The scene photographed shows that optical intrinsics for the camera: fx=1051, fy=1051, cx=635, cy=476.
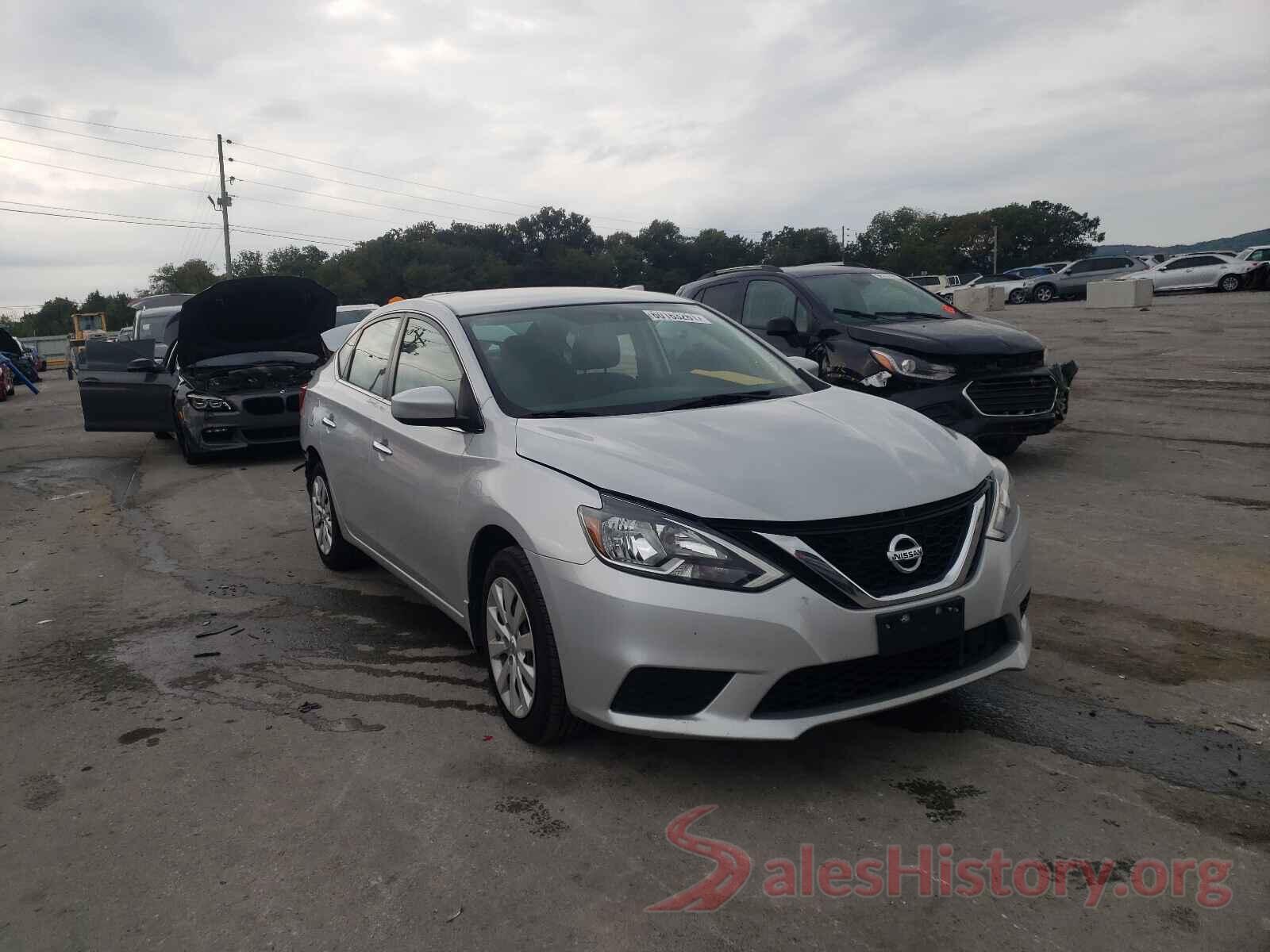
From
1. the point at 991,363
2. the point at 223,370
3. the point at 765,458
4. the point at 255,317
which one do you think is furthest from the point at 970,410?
→ the point at 223,370

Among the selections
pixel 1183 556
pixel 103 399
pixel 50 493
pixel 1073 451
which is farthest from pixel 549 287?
pixel 103 399

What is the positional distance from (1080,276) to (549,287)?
3995 cm

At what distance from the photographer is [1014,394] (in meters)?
7.92

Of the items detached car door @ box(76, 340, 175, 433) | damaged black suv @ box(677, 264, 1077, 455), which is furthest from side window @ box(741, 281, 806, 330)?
detached car door @ box(76, 340, 175, 433)

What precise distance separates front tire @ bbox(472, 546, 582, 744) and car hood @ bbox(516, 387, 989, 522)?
1.38 ft

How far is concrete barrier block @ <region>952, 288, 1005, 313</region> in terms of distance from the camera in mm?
37656

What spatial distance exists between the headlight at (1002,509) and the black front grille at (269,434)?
28.5 ft

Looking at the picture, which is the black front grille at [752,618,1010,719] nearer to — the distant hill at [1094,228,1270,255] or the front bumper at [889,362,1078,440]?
the front bumper at [889,362,1078,440]

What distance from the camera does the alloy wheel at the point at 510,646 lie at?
3637mm

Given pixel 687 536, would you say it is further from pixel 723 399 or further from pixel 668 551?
pixel 723 399

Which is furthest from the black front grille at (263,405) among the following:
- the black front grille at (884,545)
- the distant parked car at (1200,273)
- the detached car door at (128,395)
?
the distant parked car at (1200,273)

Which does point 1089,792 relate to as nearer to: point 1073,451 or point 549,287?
point 549,287

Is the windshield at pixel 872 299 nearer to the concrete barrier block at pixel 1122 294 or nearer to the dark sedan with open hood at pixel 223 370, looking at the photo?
the dark sedan with open hood at pixel 223 370

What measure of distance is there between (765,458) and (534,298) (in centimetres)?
190
